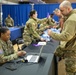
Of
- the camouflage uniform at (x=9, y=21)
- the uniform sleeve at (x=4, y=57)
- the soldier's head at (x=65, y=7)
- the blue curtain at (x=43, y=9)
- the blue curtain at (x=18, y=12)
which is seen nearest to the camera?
the uniform sleeve at (x=4, y=57)

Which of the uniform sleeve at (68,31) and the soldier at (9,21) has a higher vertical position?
the uniform sleeve at (68,31)

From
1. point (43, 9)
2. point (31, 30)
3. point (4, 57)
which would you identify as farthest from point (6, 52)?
point (43, 9)

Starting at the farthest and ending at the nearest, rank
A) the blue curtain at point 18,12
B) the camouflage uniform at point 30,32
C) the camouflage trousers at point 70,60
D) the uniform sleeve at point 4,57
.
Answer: the blue curtain at point 18,12 → the camouflage uniform at point 30,32 → the camouflage trousers at point 70,60 → the uniform sleeve at point 4,57

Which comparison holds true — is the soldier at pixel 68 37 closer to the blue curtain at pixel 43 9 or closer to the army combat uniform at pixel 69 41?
the army combat uniform at pixel 69 41

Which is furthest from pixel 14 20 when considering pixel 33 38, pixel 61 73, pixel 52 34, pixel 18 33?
pixel 52 34

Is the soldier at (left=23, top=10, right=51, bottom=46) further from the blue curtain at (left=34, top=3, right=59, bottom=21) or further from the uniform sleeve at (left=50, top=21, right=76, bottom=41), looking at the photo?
the blue curtain at (left=34, top=3, right=59, bottom=21)

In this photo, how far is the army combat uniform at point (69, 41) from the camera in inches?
89.5

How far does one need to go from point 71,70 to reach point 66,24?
68 cm

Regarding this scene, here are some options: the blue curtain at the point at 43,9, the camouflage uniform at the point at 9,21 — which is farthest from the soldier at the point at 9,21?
the blue curtain at the point at 43,9

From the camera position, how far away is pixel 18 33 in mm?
7285

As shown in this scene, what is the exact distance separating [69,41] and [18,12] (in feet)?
32.7

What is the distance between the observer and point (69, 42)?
8.21 ft

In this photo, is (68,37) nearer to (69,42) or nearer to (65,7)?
(69,42)

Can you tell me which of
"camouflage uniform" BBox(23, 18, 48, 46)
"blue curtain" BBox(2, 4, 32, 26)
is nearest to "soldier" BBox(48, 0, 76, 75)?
"camouflage uniform" BBox(23, 18, 48, 46)
